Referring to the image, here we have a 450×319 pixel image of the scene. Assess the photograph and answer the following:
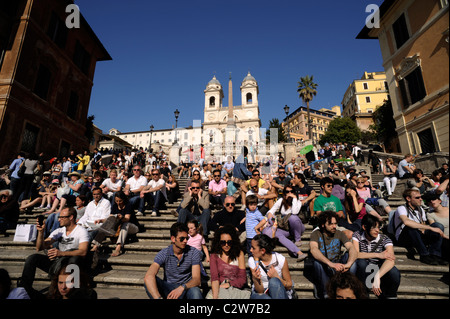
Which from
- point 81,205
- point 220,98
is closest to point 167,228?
point 81,205

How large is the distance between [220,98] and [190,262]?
70843 millimetres

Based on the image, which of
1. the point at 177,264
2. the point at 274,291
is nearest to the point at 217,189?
the point at 177,264

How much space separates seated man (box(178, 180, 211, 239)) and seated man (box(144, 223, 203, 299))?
216cm

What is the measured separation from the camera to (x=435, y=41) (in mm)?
1997

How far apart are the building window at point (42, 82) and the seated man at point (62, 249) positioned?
14.6 metres

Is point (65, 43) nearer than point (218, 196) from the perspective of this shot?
No

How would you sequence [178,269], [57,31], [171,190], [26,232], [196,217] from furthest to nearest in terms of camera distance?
1. [57,31]
2. [171,190]
3. [196,217]
4. [26,232]
5. [178,269]

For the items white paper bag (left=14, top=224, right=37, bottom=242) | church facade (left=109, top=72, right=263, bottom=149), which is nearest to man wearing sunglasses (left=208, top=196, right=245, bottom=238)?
white paper bag (left=14, top=224, right=37, bottom=242)

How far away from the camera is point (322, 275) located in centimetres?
337

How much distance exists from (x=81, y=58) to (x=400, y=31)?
22.5 m

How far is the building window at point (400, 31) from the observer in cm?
283

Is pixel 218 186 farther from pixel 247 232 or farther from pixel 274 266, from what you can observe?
pixel 274 266

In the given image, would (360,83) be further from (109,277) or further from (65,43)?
(109,277)

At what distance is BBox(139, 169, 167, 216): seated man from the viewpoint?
693 cm
